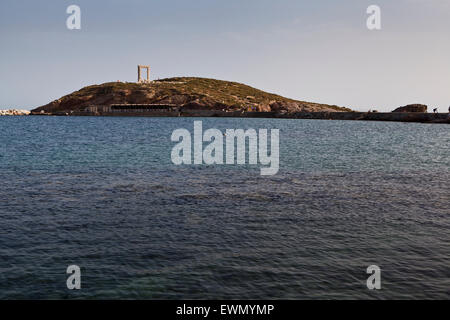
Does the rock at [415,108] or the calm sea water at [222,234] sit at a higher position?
the rock at [415,108]

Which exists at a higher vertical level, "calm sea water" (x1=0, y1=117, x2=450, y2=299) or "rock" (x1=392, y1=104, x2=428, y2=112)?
→ "rock" (x1=392, y1=104, x2=428, y2=112)

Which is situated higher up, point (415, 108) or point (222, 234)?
point (415, 108)

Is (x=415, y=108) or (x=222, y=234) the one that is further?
(x=415, y=108)

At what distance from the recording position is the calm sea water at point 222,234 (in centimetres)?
1366

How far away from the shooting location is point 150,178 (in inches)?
1340

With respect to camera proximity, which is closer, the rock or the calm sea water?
the calm sea water

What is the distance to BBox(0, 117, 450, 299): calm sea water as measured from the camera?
538 inches

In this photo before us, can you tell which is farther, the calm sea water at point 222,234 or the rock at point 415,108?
the rock at point 415,108

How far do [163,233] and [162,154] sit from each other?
113 feet

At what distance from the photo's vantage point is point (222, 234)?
1892 centimetres
